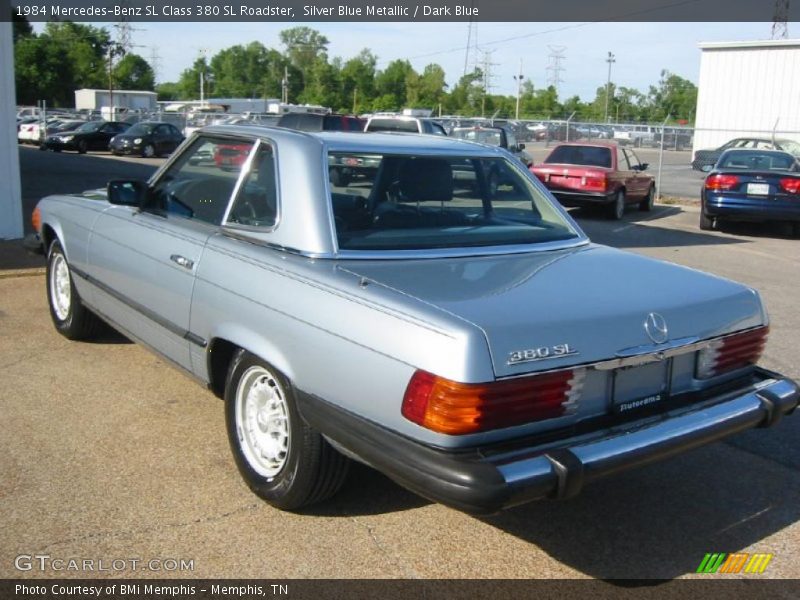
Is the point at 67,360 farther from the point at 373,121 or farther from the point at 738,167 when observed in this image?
the point at 373,121

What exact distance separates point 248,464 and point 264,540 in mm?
472

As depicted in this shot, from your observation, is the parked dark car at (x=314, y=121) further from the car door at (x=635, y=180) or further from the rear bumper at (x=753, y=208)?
the rear bumper at (x=753, y=208)

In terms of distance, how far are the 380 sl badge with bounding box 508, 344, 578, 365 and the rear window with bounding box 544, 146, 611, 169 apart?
13.6 meters

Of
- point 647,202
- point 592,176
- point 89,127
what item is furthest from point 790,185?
point 89,127

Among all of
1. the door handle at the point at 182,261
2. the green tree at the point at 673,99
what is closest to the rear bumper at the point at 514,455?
the door handle at the point at 182,261

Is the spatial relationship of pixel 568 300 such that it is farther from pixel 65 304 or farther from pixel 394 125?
pixel 394 125

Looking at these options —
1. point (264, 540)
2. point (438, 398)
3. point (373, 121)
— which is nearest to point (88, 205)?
point (264, 540)

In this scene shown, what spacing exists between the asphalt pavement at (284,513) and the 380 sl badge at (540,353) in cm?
94

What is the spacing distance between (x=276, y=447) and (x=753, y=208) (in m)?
12.1

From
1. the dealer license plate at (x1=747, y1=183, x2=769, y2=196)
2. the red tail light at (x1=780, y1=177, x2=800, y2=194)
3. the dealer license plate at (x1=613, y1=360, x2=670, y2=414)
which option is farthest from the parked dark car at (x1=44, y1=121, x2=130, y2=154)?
the dealer license plate at (x1=613, y1=360, x2=670, y2=414)

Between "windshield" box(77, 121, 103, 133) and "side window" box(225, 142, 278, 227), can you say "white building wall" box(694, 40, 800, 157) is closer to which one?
"windshield" box(77, 121, 103, 133)

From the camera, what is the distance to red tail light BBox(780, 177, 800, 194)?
13.8m

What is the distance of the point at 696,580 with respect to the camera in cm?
340

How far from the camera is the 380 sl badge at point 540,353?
2.97m
